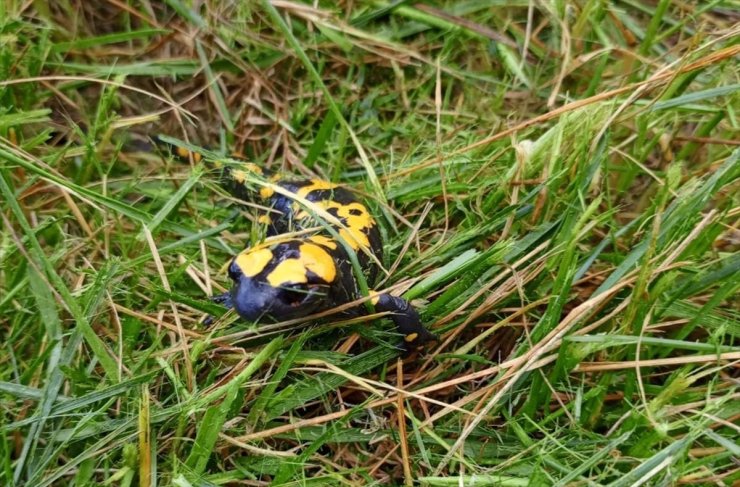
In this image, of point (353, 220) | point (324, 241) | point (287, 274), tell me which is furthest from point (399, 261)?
point (287, 274)

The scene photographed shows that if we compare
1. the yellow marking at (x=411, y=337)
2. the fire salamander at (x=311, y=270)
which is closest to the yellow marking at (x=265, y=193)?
the fire salamander at (x=311, y=270)

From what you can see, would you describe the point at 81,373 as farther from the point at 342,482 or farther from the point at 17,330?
the point at 342,482

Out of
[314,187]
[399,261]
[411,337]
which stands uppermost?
[314,187]

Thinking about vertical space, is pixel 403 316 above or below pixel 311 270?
below

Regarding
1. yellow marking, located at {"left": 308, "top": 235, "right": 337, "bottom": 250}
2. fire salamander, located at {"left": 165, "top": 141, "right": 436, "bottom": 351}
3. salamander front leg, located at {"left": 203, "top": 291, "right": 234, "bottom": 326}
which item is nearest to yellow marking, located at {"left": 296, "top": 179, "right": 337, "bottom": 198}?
fire salamander, located at {"left": 165, "top": 141, "right": 436, "bottom": 351}

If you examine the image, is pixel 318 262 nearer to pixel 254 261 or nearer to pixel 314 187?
pixel 254 261

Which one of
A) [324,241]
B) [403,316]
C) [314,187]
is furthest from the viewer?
[314,187]
